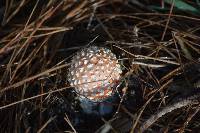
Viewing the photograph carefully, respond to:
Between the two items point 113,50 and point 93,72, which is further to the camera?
point 113,50

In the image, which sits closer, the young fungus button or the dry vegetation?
the young fungus button

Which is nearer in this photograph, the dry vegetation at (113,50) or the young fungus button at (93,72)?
the young fungus button at (93,72)

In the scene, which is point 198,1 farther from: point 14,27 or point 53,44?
point 14,27
